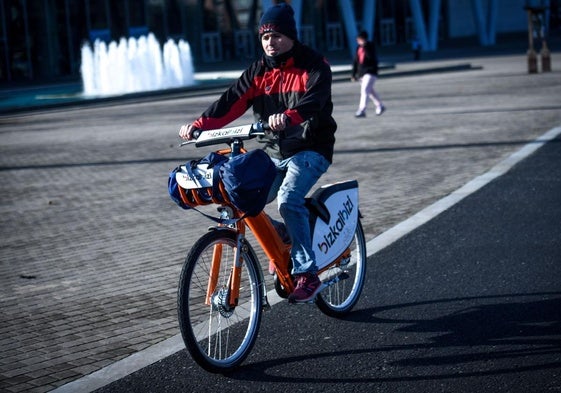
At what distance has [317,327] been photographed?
219 inches

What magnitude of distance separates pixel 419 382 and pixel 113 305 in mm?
2509

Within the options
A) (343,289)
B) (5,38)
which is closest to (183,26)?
(5,38)

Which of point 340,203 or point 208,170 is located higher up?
point 208,170

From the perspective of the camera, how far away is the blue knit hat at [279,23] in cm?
511

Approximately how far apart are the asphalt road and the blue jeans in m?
0.49

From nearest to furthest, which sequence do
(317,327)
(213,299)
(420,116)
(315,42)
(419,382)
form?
(419,382) → (213,299) → (317,327) → (420,116) → (315,42)

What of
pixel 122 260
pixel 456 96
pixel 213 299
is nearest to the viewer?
pixel 213 299

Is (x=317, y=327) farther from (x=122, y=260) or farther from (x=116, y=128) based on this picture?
(x=116, y=128)

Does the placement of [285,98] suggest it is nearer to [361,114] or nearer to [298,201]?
[298,201]

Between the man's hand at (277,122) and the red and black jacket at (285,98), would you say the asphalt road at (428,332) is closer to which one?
the red and black jacket at (285,98)

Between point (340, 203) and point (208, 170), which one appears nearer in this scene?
point (208, 170)

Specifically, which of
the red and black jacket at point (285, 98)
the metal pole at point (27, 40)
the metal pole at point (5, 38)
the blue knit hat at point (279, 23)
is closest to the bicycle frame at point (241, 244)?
the red and black jacket at point (285, 98)

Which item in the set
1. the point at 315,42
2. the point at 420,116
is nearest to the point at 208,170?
the point at 420,116

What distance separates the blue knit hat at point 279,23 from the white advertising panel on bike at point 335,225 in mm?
1020
